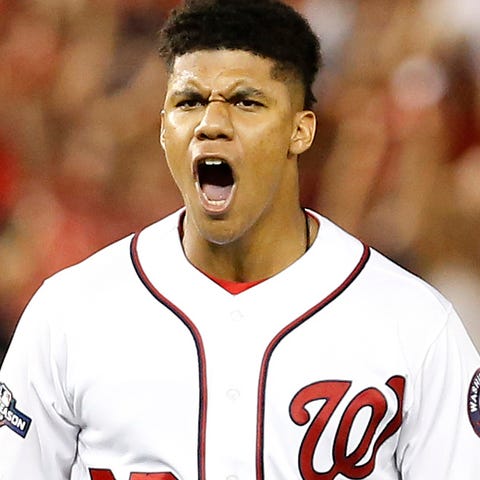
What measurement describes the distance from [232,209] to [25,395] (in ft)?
0.95

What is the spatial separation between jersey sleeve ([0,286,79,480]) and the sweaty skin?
0.62ft

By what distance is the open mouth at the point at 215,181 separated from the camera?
45.1 inches

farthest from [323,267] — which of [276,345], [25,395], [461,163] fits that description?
[461,163]

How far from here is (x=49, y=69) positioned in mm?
2047

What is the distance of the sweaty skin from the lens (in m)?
1.14

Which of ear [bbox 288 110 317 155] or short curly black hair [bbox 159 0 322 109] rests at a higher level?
short curly black hair [bbox 159 0 322 109]

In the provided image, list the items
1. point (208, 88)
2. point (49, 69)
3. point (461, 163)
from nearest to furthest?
point (208, 88), point (461, 163), point (49, 69)

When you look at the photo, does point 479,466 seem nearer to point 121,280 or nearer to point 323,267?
point 323,267

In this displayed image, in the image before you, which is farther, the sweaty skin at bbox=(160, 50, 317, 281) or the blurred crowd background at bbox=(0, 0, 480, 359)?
the blurred crowd background at bbox=(0, 0, 480, 359)

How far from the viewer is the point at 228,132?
1132 mm

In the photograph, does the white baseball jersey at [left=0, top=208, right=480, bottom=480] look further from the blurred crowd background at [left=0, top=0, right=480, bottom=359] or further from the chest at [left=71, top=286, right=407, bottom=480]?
the blurred crowd background at [left=0, top=0, right=480, bottom=359]

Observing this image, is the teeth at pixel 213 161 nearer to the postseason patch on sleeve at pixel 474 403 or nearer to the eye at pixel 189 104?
the eye at pixel 189 104

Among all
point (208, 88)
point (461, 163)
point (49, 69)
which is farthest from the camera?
point (49, 69)

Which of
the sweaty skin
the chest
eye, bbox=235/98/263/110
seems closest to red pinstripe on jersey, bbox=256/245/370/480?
the chest
